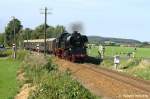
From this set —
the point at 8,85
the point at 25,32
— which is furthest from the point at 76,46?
the point at 25,32

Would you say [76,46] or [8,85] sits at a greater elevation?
[76,46]

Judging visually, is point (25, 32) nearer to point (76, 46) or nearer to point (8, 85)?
point (76, 46)

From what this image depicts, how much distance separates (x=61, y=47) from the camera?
199 ft

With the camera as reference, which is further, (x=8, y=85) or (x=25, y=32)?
(x=25, y=32)

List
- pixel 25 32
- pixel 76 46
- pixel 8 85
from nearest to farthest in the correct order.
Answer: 1. pixel 8 85
2. pixel 76 46
3. pixel 25 32

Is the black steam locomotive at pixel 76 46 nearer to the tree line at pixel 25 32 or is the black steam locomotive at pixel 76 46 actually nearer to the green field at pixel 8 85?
the green field at pixel 8 85

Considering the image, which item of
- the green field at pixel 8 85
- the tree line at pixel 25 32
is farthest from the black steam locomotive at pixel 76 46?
the tree line at pixel 25 32

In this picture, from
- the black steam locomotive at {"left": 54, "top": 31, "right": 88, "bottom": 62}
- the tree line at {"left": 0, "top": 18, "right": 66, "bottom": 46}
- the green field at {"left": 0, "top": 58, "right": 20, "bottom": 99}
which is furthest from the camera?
the tree line at {"left": 0, "top": 18, "right": 66, "bottom": 46}

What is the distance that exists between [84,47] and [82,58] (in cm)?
148

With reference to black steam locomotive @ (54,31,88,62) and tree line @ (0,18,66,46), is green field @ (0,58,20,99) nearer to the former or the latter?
black steam locomotive @ (54,31,88,62)

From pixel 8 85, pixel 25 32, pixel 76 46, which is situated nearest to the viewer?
pixel 8 85

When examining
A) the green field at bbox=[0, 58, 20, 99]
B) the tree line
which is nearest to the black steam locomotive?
the green field at bbox=[0, 58, 20, 99]

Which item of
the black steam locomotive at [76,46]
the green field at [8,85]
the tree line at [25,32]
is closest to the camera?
the green field at [8,85]

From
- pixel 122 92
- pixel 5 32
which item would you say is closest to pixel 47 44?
pixel 122 92
